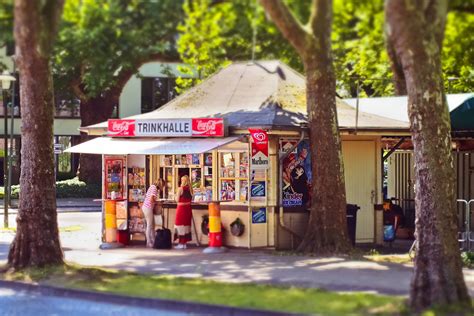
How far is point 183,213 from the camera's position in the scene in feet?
59.7

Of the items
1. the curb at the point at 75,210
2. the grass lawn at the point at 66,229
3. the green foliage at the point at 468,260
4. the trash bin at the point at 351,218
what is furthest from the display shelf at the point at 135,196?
the curb at the point at 75,210

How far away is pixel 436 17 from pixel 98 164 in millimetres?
34972

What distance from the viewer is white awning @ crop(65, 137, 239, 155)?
17.1m

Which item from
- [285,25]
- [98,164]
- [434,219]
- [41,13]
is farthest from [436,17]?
Answer: [98,164]

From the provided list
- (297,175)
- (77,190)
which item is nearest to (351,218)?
(297,175)

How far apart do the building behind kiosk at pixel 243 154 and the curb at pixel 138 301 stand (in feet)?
16.2

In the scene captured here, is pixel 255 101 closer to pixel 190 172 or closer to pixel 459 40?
pixel 190 172

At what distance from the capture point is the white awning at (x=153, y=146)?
1708cm

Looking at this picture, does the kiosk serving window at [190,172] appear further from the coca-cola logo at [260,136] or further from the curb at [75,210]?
the curb at [75,210]

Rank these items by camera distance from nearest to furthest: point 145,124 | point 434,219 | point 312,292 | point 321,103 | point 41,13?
point 434,219 → point 312,292 → point 41,13 → point 321,103 → point 145,124

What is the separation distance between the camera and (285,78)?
19.7m

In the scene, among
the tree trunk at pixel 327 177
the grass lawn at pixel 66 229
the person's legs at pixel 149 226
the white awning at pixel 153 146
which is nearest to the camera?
the tree trunk at pixel 327 177

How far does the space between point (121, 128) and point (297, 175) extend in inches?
169

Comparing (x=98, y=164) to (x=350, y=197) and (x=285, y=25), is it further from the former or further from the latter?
(x=285, y=25)
